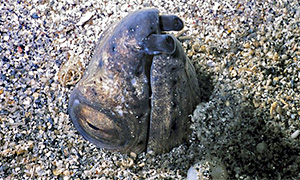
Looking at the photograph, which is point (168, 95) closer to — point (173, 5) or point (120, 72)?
point (120, 72)

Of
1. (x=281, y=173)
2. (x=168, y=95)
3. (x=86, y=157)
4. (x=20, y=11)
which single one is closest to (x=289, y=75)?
(x=281, y=173)

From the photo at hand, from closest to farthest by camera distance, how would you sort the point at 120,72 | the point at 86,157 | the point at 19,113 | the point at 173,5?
the point at 120,72 → the point at 86,157 → the point at 19,113 → the point at 173,5

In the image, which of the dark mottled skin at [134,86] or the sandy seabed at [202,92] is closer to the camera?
the dark mottled skin at [134,86]

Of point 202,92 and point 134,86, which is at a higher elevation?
point 134,86

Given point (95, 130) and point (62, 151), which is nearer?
point (95, 130)

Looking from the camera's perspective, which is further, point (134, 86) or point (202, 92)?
point (202, 92)

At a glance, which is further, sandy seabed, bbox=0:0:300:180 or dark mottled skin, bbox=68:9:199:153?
sandy seabed, bbox=0:0:300:180

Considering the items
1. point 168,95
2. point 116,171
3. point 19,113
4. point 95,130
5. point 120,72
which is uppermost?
point 120,72

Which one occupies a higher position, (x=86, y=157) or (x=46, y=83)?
(x=46, y=83)
